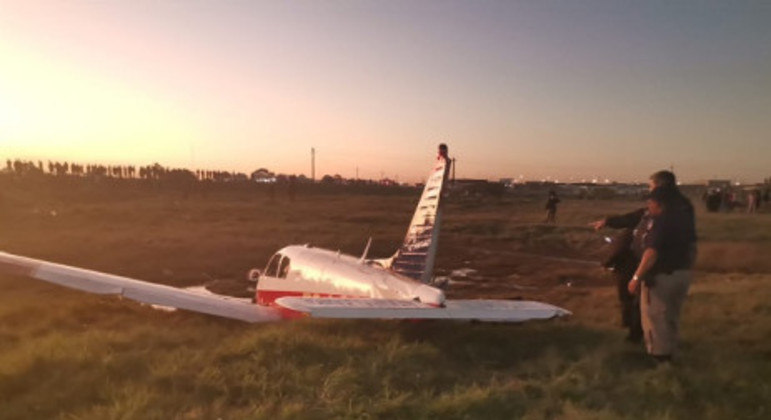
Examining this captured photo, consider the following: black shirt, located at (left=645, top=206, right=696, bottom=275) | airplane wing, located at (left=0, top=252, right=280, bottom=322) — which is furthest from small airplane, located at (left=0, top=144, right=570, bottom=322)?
black shirt, located at (left=645, top=206, right=696, bottom=275)

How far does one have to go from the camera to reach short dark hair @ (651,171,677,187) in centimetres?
764

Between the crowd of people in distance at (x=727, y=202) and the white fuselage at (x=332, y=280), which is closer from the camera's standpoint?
the white fuselage at (x=332, y=280)

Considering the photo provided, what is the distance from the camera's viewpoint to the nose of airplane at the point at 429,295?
31.2 feet

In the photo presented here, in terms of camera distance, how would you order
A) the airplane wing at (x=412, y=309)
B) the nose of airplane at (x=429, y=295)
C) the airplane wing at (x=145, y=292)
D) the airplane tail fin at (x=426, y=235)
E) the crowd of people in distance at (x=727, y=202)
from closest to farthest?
1. the airplane wing at (x=412, y=309)
2. the nose of airplane at (x=429, y=295)
3. the airplane tail fin at (x=426, y=235)
4. the airplane wing at (x=145, y=292)
5. the crowd of people in distance at (x=727, y=202)

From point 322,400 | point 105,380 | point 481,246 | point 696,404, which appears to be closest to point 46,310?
point 105,380

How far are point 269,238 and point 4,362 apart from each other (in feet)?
76.7

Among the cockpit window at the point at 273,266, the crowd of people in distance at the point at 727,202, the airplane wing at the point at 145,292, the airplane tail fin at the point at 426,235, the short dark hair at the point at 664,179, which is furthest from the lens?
Result: the crowd of people in distance at the point at 727,202

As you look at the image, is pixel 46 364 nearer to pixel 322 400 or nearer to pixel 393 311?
pixel 322 400

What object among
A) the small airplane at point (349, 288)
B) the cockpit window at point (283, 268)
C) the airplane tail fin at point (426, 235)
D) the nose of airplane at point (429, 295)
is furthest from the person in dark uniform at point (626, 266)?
the cockpit window at point (283, 268)

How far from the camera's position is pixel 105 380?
6.95 metres

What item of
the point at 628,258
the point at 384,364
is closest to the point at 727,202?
the point at 628,258

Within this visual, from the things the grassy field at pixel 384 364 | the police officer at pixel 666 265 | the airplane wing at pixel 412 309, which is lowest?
the grassy field at pixel 384 364

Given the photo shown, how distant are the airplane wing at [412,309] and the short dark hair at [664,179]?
9.68 feet

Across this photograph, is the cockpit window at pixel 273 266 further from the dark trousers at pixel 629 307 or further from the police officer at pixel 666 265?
the police officer at pixel 666 265
